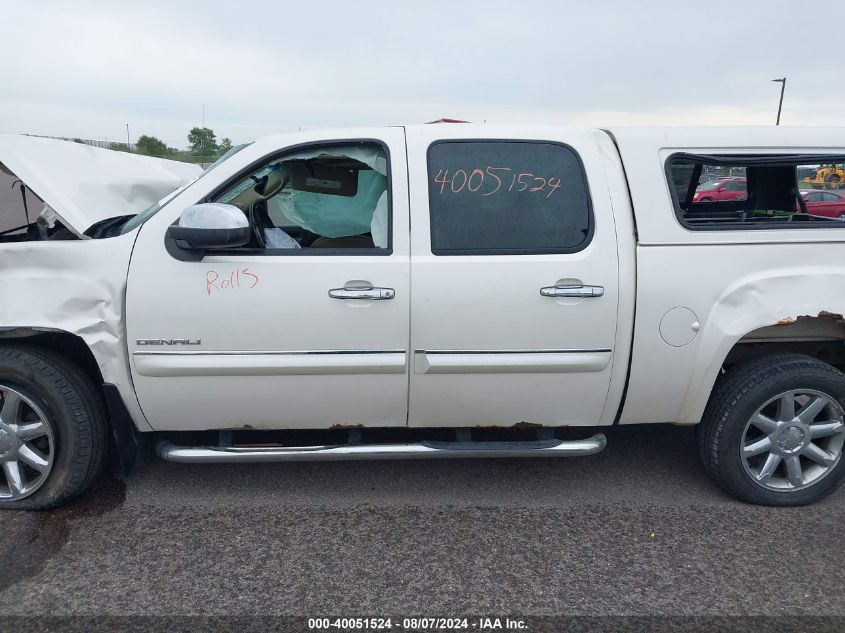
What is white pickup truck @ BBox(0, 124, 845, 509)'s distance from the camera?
2.92 meters

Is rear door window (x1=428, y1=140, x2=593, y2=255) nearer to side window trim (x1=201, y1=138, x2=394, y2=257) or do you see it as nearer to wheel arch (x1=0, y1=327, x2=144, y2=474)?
side window trim (x1=201, y1=138, x2=394, y2=257)

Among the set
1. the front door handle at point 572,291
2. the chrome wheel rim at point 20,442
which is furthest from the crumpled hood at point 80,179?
the front door handle at point 572,291

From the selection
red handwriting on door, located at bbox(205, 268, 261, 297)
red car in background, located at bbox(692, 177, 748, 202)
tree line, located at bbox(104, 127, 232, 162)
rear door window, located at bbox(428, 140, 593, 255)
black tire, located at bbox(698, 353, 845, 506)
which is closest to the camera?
red handwriting on door, located at bbox(205, 268, 261, 297)

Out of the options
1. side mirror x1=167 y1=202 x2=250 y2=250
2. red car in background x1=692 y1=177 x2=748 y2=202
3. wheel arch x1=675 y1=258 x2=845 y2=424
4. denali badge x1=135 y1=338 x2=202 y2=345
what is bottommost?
denali badge x1=135 y1=338 x2=202 y2=345

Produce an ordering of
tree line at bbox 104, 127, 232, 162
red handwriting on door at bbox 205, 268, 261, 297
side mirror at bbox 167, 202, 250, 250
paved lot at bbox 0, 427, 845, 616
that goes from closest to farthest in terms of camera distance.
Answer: paved lot at bbox 0, 427, 845, 616, side mirror at bbox 167, 202, 250, 250, red handwriting on door at bbox 205, 268, 261, 297, tree line at bbox 104, 127, 232, 162

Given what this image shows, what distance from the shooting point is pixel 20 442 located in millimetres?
3066

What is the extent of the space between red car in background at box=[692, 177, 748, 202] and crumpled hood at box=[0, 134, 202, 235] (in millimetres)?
3465

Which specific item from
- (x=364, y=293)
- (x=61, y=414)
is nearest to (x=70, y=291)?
(x=61, y=414)

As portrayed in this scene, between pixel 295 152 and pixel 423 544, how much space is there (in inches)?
77.4

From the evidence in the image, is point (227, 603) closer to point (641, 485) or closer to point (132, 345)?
point (132, 345)

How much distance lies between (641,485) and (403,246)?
1.89m

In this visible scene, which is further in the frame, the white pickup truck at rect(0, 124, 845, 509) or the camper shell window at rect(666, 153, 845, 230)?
the camper shell window at rect(666, 153, 845, 230)

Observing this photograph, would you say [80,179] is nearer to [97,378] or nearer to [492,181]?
[97,378]

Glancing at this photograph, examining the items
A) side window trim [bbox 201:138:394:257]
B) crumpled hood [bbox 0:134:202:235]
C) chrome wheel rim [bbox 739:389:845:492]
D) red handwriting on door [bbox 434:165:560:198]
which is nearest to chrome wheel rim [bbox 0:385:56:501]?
crumpled hood [bbox 0:134:202:235]
